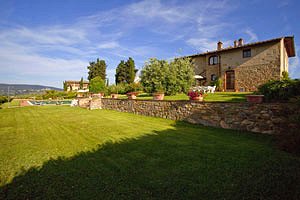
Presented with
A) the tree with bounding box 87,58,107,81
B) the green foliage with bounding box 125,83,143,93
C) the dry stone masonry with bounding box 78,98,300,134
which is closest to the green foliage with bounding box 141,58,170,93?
the dry stone masonry with bounding box 78,98,300,134

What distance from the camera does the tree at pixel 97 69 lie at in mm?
45031

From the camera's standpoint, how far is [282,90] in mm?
5621

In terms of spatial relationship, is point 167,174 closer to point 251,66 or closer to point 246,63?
point 251,66

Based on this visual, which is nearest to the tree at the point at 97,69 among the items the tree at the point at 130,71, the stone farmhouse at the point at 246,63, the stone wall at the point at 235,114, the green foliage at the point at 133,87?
the tree at the point at 130,71

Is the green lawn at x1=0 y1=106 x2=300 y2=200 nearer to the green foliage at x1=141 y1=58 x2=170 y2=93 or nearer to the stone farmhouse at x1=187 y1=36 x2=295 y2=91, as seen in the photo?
the green foliage at x1=141 y1=58 x2=170 y2=93

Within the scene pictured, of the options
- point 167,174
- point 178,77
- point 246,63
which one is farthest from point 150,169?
point 246,63

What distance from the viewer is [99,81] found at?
99.2 ft

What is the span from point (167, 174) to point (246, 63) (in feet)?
65.2

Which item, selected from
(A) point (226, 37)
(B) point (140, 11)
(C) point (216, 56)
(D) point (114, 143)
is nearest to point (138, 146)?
(D) point (114, 143)

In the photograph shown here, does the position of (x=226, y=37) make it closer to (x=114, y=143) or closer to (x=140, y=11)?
(x=140, y=11)

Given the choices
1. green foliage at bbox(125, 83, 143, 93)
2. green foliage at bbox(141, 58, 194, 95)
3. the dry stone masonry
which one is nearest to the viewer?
the dry stone masonry

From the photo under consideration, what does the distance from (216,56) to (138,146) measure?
20.5m

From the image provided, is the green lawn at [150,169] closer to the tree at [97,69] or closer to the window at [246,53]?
the window at [246,53]

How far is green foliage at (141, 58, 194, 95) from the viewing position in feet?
46.4
